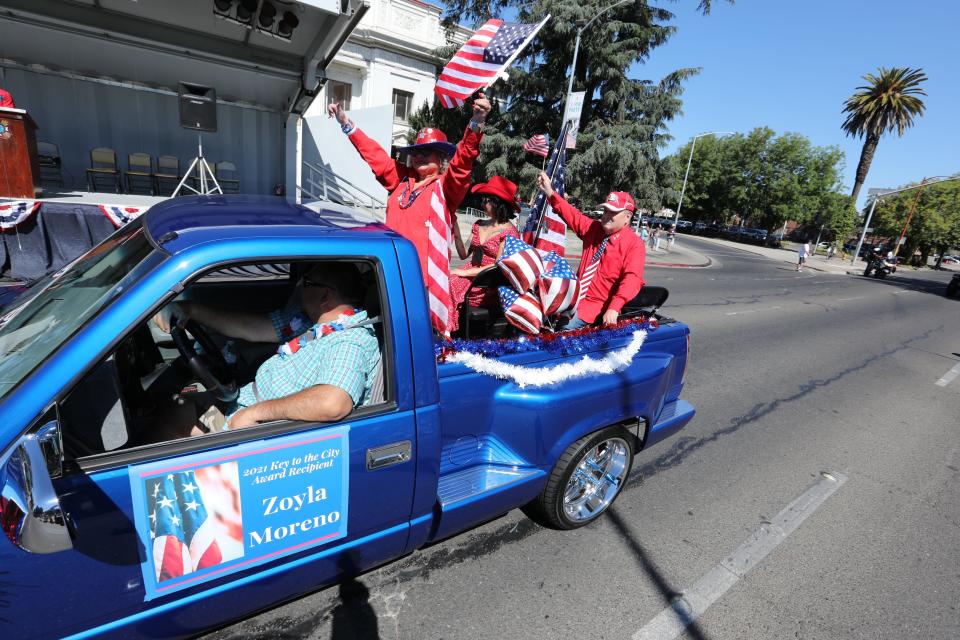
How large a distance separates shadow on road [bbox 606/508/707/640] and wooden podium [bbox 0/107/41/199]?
9398 millimetres

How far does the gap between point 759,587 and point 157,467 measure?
9.55 feet

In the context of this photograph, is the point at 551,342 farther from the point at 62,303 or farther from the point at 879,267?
the point at 879,267

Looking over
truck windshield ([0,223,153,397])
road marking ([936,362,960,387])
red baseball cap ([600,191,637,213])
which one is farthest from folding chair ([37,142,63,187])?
road marking ([936,362,960,387])

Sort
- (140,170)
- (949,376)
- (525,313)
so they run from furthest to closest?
(140,170)
(949,376)
(525,313)

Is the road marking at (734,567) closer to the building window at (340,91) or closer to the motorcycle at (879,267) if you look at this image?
the building window at (340,91)

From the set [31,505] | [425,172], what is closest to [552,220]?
[425,172]

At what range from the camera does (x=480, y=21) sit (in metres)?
19.9

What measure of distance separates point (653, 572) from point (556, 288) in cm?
165

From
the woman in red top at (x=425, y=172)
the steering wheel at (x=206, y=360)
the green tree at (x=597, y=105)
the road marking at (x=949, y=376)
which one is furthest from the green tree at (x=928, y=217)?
the steering wheel at (x=206, y=360)

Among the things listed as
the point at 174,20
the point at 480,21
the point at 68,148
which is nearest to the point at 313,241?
the point at 174,20

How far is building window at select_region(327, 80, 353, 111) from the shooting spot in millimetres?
22734

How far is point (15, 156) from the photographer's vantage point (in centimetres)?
724

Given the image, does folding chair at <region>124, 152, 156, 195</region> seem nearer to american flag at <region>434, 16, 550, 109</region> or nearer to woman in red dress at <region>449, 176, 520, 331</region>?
woman in red dress at <region>449, 176, 520, 331</region>

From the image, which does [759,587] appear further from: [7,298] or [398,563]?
[7,298]
